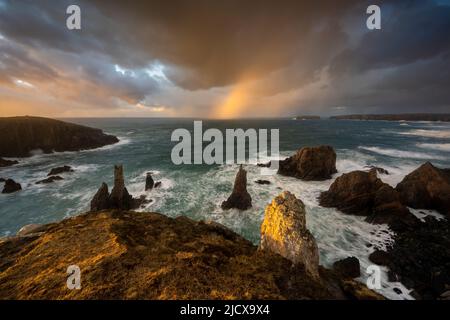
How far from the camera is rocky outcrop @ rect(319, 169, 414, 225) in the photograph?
2334 cm

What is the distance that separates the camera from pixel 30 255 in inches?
293

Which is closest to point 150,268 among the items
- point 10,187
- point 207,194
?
point 207,194

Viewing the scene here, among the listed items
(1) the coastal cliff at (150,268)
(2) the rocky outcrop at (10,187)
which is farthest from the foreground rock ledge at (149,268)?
(2) the rocky outcrop at (10,187)

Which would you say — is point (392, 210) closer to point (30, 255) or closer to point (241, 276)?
point (241, 276)

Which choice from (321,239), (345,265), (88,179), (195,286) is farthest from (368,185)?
(88,179)

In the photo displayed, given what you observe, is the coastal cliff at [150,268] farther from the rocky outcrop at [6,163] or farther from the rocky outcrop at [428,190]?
the rocky outcrop at [6,163]

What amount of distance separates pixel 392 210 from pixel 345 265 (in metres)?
12.7

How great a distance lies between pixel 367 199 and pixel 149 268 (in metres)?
28.8

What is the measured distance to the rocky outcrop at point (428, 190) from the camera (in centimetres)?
2502

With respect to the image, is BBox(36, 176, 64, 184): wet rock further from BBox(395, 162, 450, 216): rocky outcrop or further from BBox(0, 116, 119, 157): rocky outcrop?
BBox(395, 162, 450, 216): rocky outcrop

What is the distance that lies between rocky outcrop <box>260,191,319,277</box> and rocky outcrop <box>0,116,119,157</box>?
8346cm

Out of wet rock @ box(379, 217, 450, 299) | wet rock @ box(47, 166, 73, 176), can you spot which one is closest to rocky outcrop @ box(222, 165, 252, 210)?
wet rock @ box(379, 217, 450, 299)

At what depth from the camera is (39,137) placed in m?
69.1

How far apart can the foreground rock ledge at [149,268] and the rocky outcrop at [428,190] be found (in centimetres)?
2756
